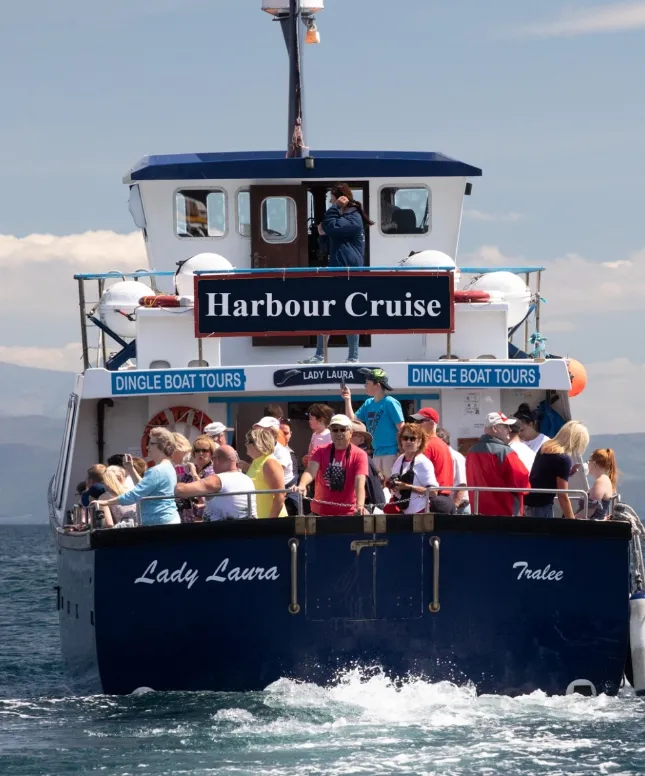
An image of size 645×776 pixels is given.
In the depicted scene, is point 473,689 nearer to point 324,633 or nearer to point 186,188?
point 324,633

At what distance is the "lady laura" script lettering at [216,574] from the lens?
11.6 m

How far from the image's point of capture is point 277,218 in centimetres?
1797

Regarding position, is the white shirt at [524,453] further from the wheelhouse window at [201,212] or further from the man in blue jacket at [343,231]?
the wheelhouse window at [201,212]

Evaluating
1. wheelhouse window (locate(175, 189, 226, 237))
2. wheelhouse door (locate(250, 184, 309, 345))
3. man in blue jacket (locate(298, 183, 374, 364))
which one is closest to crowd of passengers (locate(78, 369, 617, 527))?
man in blue jacket (locate(298, 183, 374, 364))

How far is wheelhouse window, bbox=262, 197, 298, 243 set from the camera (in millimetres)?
17906

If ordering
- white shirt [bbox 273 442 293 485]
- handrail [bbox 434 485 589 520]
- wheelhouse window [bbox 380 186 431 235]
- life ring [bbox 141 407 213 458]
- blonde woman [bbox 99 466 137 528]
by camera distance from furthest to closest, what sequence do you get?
Answer: wheelhouse window [bbox 380 186 431 235], life ring [bbox 141 407 213 458], white shirt [bbox 273 442 293 485], blonde woman [bbox 99 466 137 528], handrail [bbox 434 485 589 520]

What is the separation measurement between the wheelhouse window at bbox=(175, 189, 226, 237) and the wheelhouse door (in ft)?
1.40

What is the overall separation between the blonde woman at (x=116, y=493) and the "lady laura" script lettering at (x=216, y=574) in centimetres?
87

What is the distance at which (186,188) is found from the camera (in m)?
18.2

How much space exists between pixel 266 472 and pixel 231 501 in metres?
0.39

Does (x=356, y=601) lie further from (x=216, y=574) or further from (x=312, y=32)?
(x=312, y=32)

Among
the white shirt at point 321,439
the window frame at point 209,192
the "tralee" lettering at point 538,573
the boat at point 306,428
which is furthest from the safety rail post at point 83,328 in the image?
the "tralee" lettering at point 538,573

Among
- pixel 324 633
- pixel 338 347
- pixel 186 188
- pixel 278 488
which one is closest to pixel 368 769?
pixel 324 633

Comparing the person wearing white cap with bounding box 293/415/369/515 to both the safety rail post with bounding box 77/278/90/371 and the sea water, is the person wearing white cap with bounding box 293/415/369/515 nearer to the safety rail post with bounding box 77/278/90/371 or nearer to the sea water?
the sea water
